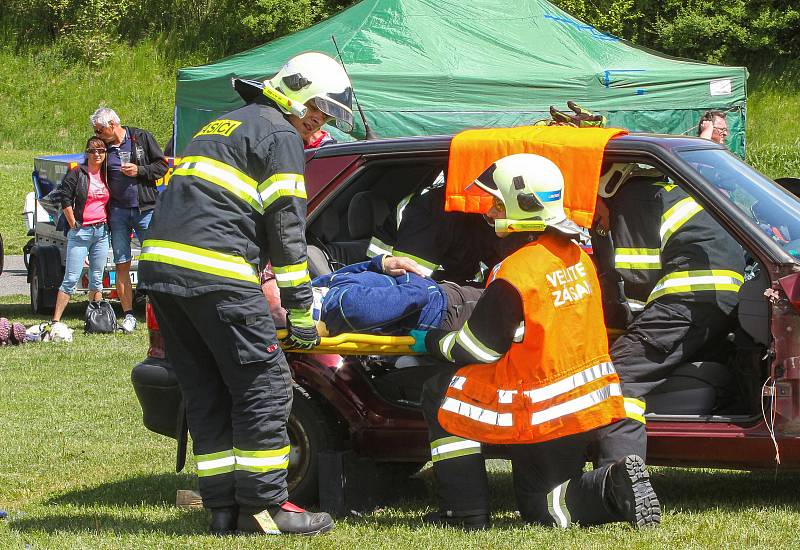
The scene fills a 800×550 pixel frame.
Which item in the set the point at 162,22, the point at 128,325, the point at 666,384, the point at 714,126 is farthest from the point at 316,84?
the point at 162,22

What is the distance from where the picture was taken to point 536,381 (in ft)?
15.3

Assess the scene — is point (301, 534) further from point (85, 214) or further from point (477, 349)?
point (85, 214)

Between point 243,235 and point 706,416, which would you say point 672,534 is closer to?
point 706,416

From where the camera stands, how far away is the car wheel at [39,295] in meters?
12.4

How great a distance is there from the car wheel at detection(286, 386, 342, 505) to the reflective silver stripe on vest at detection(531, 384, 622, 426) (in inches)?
42.0

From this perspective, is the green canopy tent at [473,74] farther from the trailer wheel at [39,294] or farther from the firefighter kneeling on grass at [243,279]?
the firefighter kneeling on grass at [243,279]

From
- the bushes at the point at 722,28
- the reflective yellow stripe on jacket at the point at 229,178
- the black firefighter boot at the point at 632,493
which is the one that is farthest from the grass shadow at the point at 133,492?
the bushes at the point at 722,28

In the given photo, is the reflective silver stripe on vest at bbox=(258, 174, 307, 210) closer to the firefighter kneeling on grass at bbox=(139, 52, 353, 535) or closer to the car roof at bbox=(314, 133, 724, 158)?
the firefighter kneeling on grass at bbox=(139, 52, 353, 535)

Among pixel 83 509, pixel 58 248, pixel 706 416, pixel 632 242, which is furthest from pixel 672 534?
pixel 58 248

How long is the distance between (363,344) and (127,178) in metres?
6.75

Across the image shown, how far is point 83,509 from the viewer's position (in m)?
5.53

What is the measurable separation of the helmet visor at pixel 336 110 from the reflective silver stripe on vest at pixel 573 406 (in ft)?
4.45

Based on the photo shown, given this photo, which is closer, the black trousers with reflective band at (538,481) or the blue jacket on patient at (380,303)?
the black trousers with reflective band at (538,481)

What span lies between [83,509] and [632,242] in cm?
273
